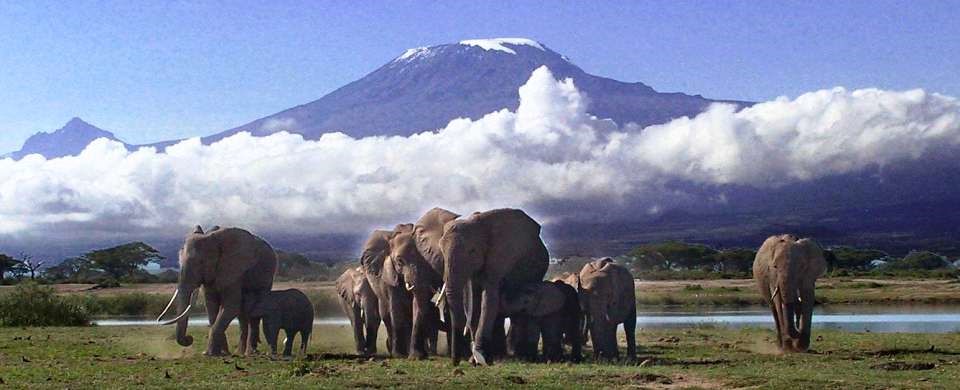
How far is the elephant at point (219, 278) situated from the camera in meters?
30.4

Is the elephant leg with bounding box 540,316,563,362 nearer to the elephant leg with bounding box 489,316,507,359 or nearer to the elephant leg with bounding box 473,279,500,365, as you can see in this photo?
the elephant leg with bounding box 489,316,507,359

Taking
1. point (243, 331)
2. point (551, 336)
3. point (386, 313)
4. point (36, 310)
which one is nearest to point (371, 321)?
point (386, 313)

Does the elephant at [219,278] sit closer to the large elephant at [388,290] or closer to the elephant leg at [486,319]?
the large elephant at [388,290]

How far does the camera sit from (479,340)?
1018 inches

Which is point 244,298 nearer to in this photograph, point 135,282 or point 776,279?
point 776,279

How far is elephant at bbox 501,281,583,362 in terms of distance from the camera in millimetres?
26969

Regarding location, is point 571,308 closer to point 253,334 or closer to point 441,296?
point 441,296

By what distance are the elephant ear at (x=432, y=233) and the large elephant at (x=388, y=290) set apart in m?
1.23

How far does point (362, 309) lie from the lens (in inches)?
1268

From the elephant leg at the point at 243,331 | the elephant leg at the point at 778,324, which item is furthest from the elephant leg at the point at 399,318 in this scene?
the elephant leg at the point at 778,324

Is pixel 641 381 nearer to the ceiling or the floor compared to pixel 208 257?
nearer to the floor

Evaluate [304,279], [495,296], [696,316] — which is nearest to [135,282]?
[304,279]

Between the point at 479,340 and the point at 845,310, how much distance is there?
3911 cm

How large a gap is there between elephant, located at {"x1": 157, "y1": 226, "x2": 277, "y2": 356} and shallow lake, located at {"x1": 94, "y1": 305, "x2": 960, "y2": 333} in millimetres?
18807
